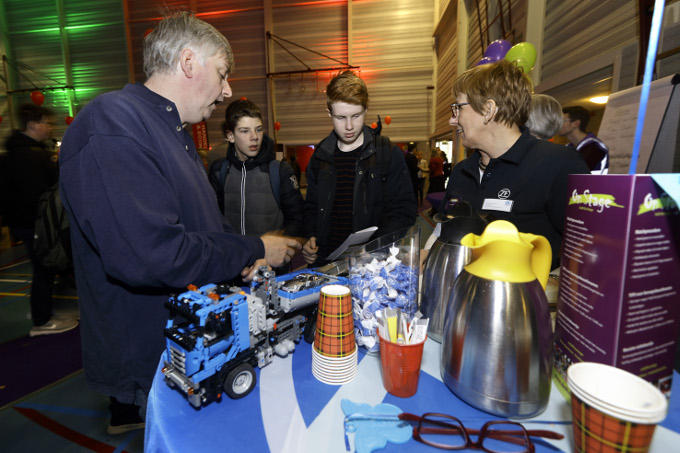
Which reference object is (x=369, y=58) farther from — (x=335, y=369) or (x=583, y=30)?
(x=335, y=369)

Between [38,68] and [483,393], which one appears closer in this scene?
[483,393]

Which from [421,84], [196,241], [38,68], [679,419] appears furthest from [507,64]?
[38,68]

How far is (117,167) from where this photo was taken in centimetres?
92

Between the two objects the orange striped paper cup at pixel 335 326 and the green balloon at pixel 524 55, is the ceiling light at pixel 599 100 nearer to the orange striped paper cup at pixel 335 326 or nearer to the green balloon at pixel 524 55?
the green balloon at pixel 524 55

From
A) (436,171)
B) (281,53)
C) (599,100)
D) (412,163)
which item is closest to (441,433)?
(599,100)

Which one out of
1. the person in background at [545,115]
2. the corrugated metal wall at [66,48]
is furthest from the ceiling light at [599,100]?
the corrugated metal wall at [66,48]

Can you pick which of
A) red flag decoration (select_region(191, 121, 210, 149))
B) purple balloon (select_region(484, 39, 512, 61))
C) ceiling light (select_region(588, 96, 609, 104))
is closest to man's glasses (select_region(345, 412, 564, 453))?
ceiling light (select_region(588, 96, 609, 104))

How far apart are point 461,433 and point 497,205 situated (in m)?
1.23

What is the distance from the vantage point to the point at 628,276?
0.56 m

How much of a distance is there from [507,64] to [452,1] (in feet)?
26.6

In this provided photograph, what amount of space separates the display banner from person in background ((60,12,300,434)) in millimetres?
977

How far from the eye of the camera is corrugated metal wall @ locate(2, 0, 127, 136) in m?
11.4

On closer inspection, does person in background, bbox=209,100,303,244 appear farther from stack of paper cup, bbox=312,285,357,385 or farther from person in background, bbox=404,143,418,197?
person in background, bbox=404,143,418,197

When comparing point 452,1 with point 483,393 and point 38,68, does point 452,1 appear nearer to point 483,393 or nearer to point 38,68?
point 483,393
